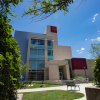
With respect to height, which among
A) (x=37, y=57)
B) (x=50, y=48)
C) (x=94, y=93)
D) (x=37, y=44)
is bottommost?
(x=94, y=93)

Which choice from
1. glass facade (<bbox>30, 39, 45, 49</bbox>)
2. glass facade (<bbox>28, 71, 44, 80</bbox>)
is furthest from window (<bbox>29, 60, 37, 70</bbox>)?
glass facade (<bbox>30, 39, 45, 49</bbox>)

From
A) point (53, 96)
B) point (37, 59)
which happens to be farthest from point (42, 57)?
point (53, 96)

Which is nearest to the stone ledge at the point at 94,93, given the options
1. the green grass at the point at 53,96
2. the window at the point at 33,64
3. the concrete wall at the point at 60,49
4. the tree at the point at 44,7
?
the green grass at the point at 53,96

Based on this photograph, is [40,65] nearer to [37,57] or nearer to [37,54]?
[37,57]

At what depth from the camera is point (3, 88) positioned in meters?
1.24

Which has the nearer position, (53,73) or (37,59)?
(53,73)

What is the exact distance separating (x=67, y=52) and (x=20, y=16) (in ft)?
116

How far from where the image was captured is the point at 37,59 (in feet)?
91.3

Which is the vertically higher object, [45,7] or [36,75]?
[45,7]

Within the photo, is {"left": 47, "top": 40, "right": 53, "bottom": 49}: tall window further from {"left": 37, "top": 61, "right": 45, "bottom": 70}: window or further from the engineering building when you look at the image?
{"left": 37, "top": 61, "right": 45, "bottom": 70}: window

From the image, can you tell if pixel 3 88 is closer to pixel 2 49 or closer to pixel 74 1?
pixel 2 49

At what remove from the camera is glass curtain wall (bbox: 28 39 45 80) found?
27.2 m

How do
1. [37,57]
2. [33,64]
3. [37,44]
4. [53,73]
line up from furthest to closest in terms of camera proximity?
1. [37,44]
2. [37,57]
3. [33,64]
4. [53,73]

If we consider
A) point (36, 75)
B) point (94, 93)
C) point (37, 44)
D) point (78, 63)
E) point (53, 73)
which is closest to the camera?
point (94, 93)
